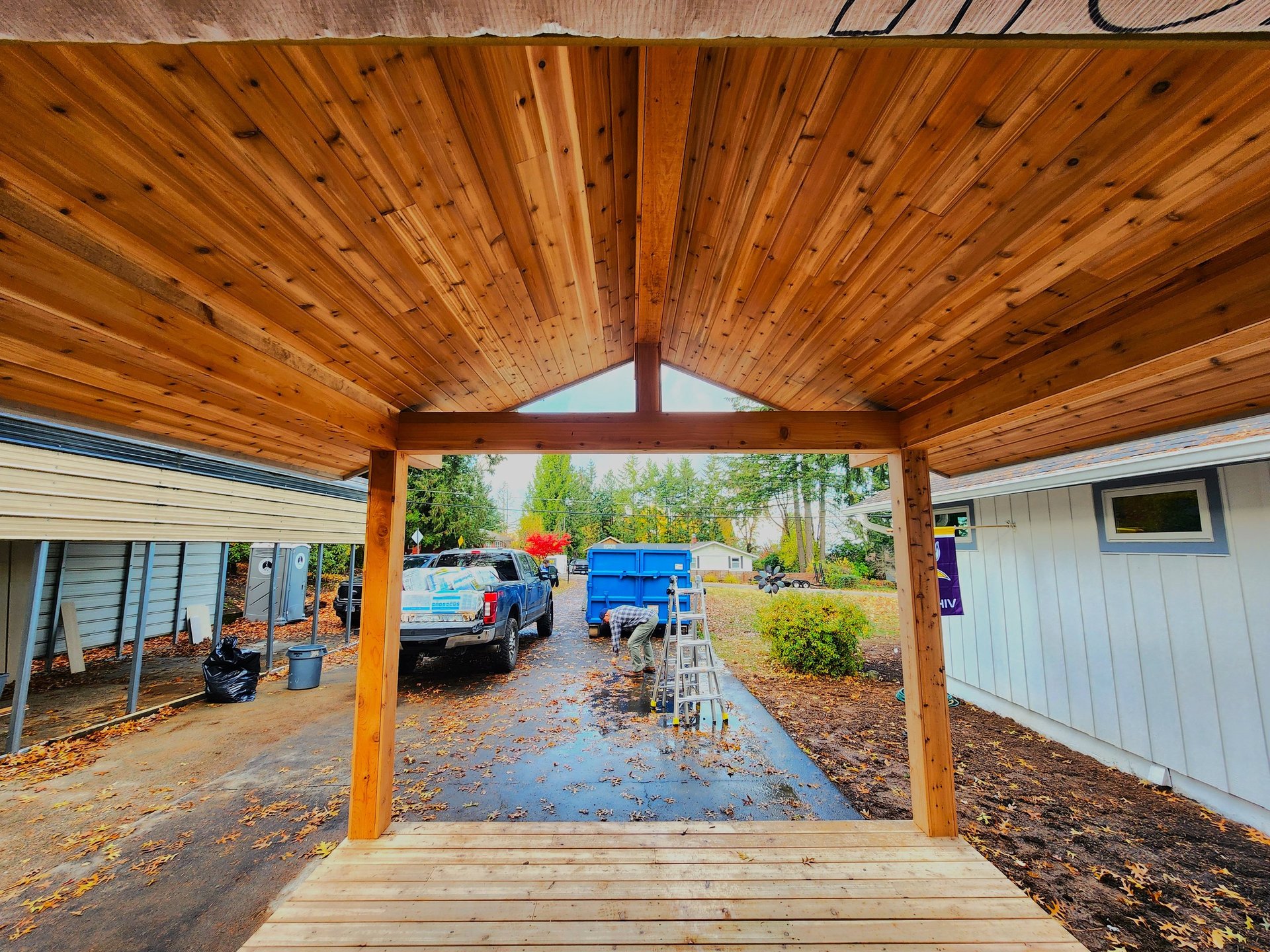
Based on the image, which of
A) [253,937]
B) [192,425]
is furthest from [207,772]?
[192,425]

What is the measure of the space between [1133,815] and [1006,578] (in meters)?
2.41

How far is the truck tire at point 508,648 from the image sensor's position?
695 centimetres

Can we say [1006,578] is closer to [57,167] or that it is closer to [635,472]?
[57,167]

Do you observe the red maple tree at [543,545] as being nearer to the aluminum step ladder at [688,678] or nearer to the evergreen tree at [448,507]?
the evergreen tree at [448,507]

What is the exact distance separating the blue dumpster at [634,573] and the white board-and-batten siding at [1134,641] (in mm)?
4863

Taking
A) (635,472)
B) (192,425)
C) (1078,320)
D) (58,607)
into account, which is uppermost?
(635,472)

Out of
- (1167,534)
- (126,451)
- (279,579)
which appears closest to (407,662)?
(279,579)

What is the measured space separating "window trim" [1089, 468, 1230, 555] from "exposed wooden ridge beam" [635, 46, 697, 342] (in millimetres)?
4374

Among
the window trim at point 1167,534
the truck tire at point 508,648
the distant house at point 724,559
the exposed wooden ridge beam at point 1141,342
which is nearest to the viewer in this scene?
the exposed wooden ridge beam at point 1141,342

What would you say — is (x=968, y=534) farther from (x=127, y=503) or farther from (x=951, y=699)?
(x=127, y=503)

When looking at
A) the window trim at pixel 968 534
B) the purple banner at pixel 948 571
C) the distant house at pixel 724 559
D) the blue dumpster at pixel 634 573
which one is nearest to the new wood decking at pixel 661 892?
the purple banner at pixel 948 571

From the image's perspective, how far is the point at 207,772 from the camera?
388cm

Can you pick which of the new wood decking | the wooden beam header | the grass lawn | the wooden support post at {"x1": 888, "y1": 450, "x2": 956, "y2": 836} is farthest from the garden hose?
the wooden beam header

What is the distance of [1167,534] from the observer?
3.82m
